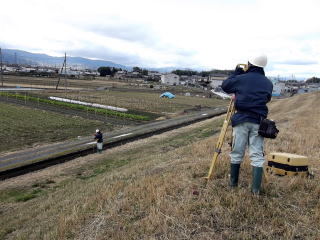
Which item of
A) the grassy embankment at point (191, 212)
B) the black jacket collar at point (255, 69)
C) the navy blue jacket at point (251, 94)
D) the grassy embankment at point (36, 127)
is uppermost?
the black jacket collar at point (255, 69)

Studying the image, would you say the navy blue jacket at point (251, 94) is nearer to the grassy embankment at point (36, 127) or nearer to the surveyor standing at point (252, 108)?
the surveyor standing at point (252, 108)

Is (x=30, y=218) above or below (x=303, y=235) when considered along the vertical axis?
below

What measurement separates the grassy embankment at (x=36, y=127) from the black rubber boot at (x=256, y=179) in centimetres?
1667

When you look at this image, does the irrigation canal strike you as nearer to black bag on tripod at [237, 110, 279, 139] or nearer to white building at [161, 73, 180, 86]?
black bag on tripod at [237, 110, 279, 139]

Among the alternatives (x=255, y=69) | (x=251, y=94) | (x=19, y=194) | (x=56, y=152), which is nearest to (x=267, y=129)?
(x=251, y=94)

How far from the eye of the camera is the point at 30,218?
6734mm

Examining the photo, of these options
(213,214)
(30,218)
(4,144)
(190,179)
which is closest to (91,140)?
(4,144)

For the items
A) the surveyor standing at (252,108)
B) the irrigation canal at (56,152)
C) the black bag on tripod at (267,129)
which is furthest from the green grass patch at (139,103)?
the black bag on tripod at (267,129)

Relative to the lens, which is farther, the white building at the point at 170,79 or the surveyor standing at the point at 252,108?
the white building at the point at 170,79

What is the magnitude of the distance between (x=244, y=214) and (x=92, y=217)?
2450 mm

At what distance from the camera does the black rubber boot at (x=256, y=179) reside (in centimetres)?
438

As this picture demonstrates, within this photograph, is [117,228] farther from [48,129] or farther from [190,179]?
[48,129]

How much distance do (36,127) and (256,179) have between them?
23.0 metres

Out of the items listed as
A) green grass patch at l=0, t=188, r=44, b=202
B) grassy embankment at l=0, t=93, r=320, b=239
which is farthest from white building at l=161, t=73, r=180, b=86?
grassy embankment at l=0, t=93, r=320, b=239
